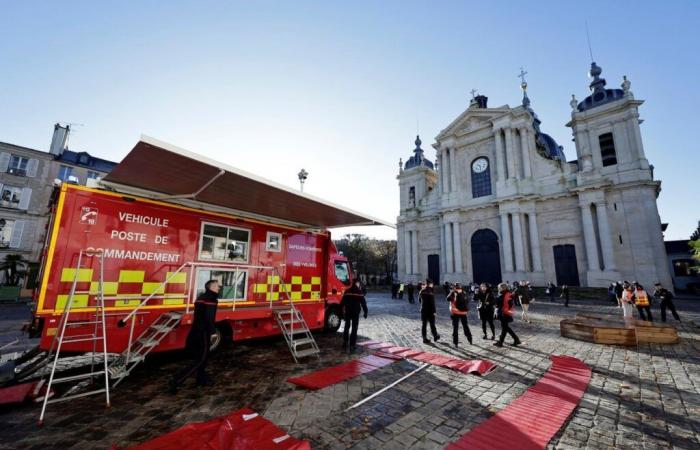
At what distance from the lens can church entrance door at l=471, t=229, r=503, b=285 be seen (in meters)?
27.6

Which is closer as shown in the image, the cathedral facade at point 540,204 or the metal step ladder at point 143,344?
the metal step ladder at point 143,344

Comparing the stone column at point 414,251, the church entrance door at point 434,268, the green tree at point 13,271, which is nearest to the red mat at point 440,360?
the church entrance door at point 434,268

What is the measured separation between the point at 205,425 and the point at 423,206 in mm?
34562

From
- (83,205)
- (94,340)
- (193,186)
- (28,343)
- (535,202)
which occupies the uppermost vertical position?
(535,202)

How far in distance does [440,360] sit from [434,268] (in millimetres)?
28212

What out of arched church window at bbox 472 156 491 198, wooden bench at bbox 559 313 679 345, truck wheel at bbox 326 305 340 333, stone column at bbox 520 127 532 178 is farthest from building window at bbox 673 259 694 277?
truck wheel at bbox 326 305 340 333

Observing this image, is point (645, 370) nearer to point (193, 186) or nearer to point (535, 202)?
point (193, 186)

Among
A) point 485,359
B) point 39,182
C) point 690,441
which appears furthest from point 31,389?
point 39,182

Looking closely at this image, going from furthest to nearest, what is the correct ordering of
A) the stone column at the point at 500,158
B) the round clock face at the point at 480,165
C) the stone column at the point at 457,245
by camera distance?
1. the round clock face at the point at 480,165
2. the stone column at the point at 457,245
3. the stone column at the point at 500,158

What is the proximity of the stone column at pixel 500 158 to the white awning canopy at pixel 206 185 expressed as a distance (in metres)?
26.0

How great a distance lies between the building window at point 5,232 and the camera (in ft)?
70.8

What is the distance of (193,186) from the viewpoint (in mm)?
5547

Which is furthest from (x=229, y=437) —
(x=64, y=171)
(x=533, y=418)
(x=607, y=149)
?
(x=64, y=171)

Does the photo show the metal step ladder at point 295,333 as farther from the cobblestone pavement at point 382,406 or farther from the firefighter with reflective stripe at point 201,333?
the firefighter with reflective stripe at point 201,333
